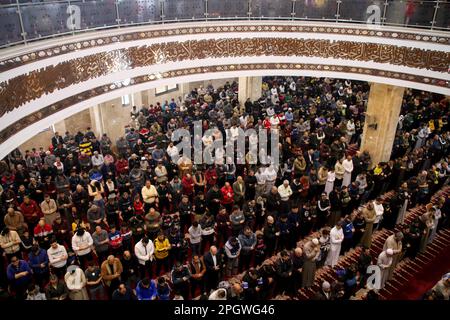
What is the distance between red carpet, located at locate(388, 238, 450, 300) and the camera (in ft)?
28.0

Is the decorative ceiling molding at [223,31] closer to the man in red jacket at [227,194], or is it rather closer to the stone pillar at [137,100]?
the man in red jacket at [227,194]

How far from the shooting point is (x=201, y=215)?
9367 millimetres

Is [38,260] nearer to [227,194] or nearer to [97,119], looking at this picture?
[227,194]

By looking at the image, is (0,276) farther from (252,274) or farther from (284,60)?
(284,60)

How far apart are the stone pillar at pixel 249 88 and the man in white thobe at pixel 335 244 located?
880 centimetres

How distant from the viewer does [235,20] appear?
41.0 feet

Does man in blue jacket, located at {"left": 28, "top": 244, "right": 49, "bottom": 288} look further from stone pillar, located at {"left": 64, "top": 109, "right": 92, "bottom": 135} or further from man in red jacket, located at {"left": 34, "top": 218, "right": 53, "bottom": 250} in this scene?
stone pillar, located at {"left": 64, "top": 109, "right": 92, "bottom": 135}

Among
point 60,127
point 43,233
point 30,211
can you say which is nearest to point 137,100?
point 60,127

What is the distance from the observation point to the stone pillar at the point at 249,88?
647 inches

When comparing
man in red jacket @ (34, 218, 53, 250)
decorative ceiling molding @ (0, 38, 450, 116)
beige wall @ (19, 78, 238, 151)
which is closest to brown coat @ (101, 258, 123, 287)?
man in red jacket @ (34, 218, 53, 250)

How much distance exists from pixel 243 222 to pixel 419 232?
374 centimetres

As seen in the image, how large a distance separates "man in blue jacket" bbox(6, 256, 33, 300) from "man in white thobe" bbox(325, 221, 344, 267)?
579cm

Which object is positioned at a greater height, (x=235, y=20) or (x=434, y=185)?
(x=235, y=20)
